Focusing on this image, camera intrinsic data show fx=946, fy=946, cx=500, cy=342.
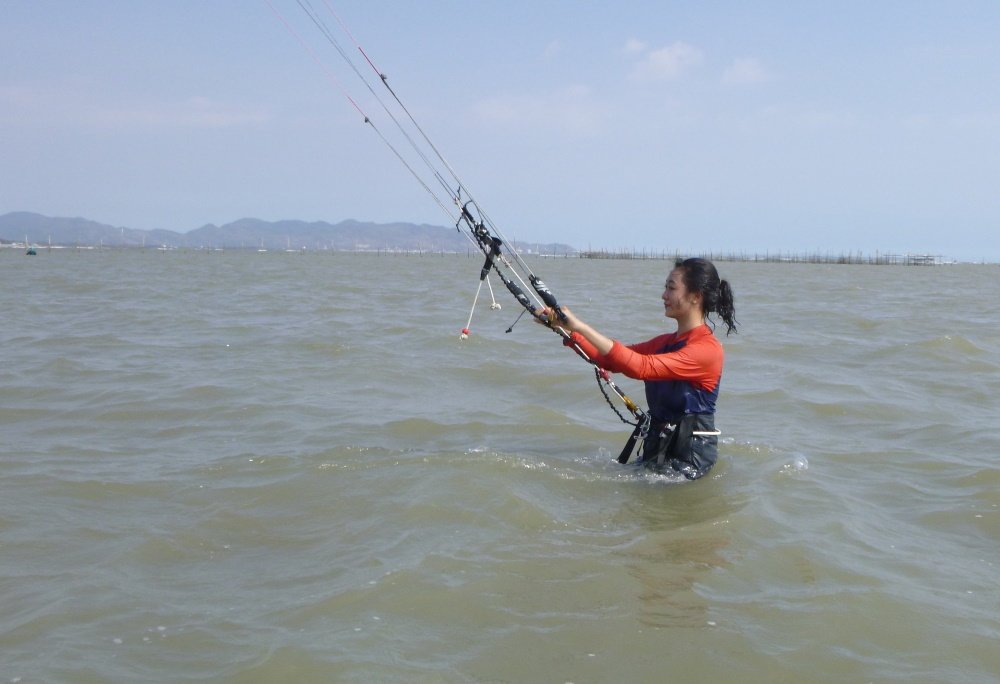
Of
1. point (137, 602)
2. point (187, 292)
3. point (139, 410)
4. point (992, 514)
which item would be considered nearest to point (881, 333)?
point (992, 514)

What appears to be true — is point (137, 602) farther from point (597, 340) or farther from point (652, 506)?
point (652, 506)

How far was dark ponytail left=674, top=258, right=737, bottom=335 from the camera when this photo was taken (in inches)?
240

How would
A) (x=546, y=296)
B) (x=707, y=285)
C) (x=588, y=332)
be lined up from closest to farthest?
(x=588, y=332) < (x=546, y=296) < (x=707, y=285)

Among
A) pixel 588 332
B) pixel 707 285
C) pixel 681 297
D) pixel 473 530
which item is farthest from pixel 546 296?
pixel 473 530

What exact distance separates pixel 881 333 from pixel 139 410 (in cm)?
1389

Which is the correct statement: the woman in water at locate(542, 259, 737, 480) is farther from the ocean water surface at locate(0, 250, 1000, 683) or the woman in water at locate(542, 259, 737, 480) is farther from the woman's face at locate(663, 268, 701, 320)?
the ocean water surface at locate(0, 250, 1000, 683)

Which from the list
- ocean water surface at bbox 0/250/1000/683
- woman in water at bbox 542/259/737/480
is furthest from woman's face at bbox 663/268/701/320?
ocean water surface at bbox 0/250/1000/683

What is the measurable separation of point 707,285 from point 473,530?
7.12 ft

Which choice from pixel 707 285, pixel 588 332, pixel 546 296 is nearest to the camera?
pixel 588 332

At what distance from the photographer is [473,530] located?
18.0ft

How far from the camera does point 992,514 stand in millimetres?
6039

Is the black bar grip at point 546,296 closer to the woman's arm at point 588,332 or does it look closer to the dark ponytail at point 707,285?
the woman's arm at point 588,332

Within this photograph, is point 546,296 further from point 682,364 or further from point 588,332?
point 682,364

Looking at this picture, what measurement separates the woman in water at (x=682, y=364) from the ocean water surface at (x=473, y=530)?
0.26 metres
